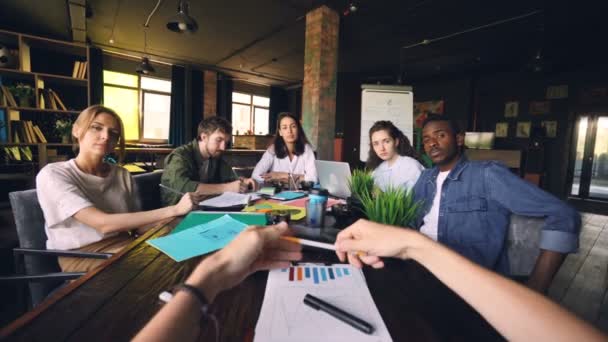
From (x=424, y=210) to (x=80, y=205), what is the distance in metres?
1.74

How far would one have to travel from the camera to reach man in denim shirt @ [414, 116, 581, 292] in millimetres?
1071

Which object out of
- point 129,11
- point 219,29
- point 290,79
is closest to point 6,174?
point 129,11

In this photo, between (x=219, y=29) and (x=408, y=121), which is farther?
(x=219, y=29)

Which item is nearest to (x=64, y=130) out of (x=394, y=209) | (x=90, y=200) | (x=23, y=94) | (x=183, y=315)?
(x=23, y=94)

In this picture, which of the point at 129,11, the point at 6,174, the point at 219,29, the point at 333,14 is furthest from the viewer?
the point at 219,29

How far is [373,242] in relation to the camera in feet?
2.27

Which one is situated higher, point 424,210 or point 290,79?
point 290,79

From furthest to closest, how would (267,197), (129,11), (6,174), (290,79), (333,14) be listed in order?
(290,79) → (129,11) → (333,14) → (6,174) → (267,197)

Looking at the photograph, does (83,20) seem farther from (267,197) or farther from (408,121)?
(408,121)

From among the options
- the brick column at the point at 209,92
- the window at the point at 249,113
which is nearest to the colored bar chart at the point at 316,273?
the brick column at the point at 209,92

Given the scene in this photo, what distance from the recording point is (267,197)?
1921 mm

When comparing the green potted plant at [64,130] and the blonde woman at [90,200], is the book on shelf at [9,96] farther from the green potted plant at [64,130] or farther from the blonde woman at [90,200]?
the blonde woman at [90,200]

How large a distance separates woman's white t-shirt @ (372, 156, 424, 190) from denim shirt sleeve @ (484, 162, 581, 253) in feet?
2.77

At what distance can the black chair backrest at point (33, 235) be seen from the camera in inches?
48.6
